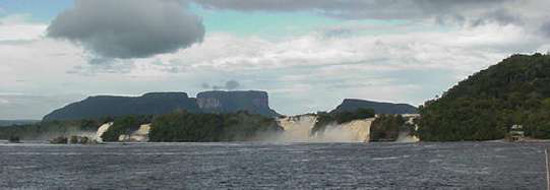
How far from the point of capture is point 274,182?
3275 inches

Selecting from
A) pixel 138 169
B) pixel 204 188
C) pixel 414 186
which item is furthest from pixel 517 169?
pixel 138 169

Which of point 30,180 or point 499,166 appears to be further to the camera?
point 499,166

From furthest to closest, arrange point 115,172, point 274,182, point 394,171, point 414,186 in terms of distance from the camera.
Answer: point 115,172
point 394,171
point 274,182
point 414,186

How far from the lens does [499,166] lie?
101 meters

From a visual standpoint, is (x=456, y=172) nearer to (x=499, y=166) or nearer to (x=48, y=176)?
(x=499, y=166)

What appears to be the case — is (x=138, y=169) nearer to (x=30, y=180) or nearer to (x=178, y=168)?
(x=178, y=168)

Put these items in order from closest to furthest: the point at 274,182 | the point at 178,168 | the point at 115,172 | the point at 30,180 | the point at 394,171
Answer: the point at 274,182, the point at 30,180, the point at 394,171, the point at 115,172, the point at 178,168

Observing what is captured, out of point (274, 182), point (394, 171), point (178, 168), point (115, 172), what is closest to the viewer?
point (274, 182)

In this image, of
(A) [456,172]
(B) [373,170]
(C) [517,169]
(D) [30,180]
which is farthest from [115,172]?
(C) [517,169]

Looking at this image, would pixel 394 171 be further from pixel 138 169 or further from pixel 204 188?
pixel 138 169


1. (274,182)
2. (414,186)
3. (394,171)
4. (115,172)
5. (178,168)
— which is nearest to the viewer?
(414,186)

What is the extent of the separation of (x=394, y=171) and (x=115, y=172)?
35.7 meters

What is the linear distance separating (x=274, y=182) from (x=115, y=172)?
96.5 feet

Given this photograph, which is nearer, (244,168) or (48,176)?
(48,176)
